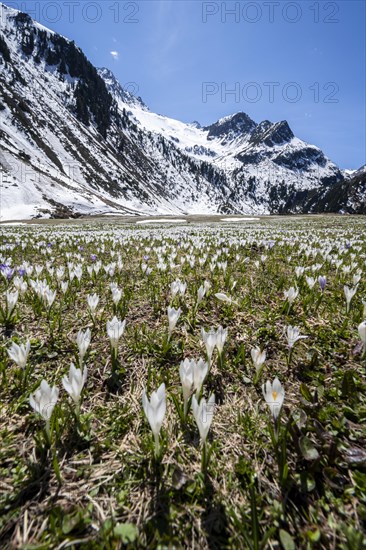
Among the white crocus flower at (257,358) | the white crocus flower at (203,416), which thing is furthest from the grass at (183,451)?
the white crocus flower at (257,358)

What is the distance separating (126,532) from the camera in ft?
4.09

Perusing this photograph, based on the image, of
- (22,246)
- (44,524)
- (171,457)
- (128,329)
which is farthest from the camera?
(22,246)

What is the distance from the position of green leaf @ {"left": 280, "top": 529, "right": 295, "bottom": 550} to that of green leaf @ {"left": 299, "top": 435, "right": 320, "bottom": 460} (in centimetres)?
40

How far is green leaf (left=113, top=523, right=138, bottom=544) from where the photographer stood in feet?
4.00

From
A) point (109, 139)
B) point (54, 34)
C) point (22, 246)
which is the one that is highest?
point (54, 34)

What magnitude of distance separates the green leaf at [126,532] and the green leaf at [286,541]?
24.5 inches

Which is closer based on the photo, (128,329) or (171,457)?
(171,457)

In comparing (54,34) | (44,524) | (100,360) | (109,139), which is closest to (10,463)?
(44,524)

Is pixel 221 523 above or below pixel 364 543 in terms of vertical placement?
below

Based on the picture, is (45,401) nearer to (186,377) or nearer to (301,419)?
(186,377)

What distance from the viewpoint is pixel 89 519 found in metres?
1.31

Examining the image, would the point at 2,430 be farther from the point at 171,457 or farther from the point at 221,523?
the point at 221,523

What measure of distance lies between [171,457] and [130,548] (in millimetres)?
488

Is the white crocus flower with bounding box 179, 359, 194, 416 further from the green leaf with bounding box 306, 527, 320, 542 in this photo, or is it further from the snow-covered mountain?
the snow-covered mountain
